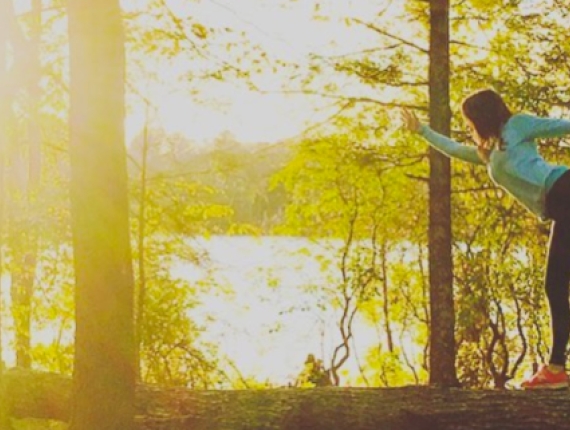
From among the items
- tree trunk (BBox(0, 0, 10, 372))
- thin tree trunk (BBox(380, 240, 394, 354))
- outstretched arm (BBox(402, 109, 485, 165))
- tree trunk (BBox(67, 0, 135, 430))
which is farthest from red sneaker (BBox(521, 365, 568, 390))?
thin tree trunk (BBox(380, 240, 394, 354))

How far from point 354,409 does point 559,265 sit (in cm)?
155

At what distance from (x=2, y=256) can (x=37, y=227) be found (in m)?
0.59

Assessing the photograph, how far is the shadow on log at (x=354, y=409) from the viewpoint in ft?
20.0

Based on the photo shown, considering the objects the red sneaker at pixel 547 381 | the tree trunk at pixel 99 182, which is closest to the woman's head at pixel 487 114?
the red sneaker at pixel 547 381

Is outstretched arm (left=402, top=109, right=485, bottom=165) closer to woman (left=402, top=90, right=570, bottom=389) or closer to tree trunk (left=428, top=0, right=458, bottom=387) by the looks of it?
woman (left=402, top=90, right=570, bottom=389)

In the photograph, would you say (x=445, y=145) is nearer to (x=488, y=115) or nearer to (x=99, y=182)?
(x=488, y=115)

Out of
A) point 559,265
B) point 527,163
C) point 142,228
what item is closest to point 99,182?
point 527,163

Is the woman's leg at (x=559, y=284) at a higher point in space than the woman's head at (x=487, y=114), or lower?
lower

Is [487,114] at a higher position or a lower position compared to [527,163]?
higher

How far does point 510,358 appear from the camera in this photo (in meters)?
15.8

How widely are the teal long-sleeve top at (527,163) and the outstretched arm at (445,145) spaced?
259mm

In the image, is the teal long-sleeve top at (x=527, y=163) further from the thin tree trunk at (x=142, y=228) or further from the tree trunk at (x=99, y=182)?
the thin tree trunk at (x=142, y=228)

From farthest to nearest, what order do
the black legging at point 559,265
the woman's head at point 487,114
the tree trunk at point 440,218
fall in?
the tree trunk at point 440,218 < the woman's head at point 487,114 < the black legging at point 559,265

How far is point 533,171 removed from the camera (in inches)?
Answer: 219
